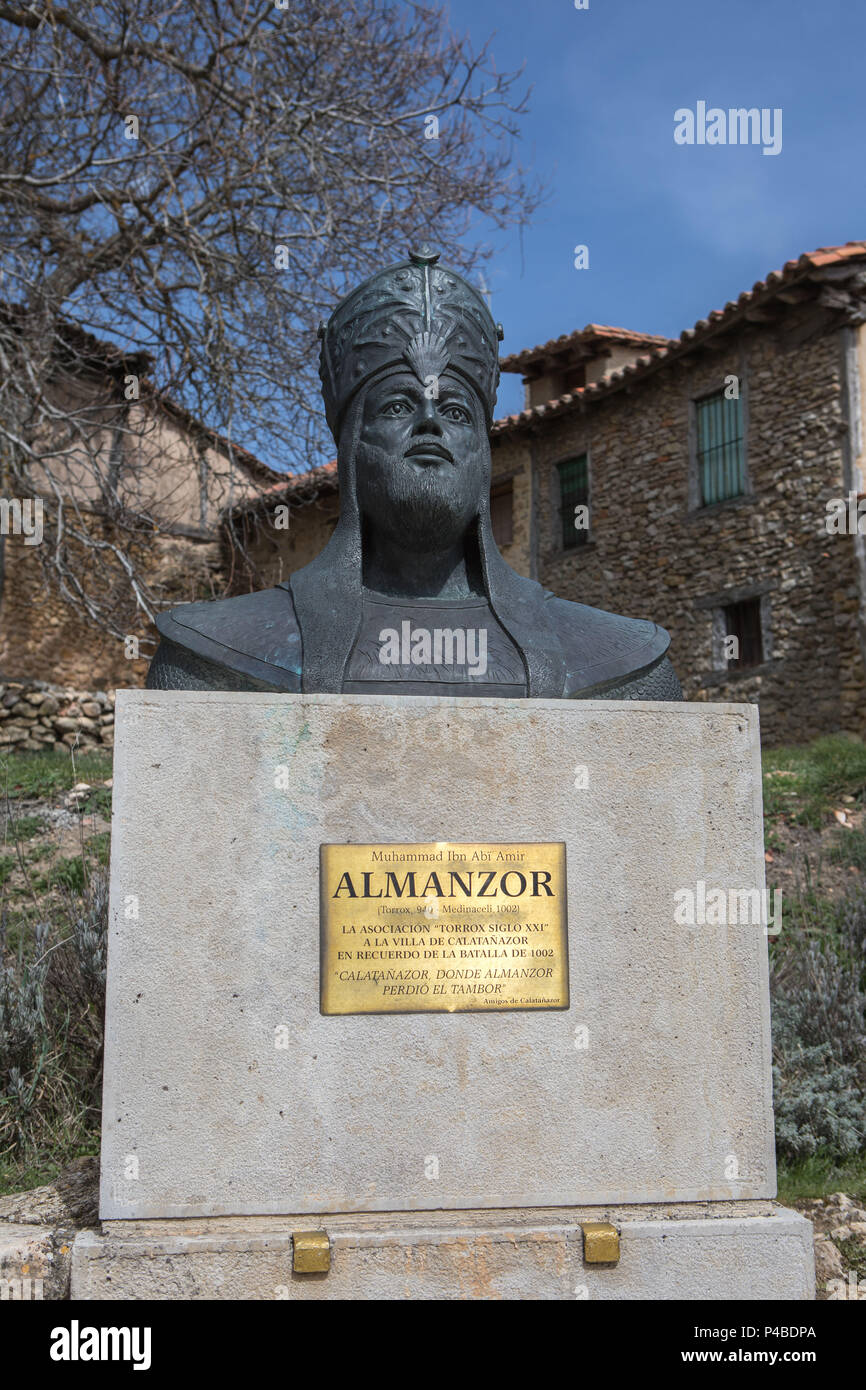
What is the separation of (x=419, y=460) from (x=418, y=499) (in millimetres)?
100

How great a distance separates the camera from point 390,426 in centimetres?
318

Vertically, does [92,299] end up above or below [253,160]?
below

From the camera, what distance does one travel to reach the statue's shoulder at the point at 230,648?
9.82 ft

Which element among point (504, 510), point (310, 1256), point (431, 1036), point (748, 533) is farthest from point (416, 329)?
point (504, 510)

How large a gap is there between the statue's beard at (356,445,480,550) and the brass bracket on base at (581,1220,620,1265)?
1.66 m

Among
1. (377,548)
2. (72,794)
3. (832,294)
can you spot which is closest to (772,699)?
(832,294)

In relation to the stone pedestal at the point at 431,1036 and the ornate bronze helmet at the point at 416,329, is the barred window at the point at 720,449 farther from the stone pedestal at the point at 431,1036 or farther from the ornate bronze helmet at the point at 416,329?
the stone pedestal at the point at 431,1036

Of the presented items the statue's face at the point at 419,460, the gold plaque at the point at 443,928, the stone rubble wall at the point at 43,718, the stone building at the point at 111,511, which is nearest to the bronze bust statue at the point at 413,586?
the statue's face at the point at 419,460

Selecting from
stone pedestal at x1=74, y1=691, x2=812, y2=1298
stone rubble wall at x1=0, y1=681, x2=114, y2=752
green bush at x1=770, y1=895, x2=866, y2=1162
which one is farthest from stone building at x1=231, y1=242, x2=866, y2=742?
stone pedestal at x1=74, y1=691, x2=812, y2=1298

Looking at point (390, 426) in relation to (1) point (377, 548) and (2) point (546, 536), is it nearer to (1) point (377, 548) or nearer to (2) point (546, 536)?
(1) point (377, 548)

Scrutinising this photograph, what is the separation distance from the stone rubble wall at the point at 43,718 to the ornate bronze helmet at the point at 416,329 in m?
8.34

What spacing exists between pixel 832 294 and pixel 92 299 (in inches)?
304

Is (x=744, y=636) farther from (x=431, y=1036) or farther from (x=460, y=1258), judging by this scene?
(x=460, y=1258)

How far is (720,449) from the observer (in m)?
15.5
